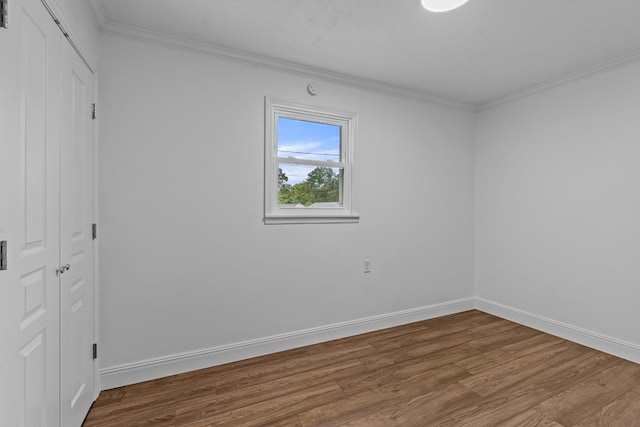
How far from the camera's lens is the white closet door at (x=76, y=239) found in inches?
62.8

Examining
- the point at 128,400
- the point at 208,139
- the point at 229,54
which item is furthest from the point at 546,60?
the point at 128,400

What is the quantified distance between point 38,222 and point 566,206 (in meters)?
4.06

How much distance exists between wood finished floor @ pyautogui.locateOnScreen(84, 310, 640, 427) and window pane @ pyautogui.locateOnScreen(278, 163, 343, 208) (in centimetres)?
136

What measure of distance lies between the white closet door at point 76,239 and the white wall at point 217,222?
0.25 meters

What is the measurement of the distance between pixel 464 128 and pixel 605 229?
5.89ft

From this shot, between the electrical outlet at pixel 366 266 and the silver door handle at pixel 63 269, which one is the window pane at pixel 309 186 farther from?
the silver door handle at pixel 63 269

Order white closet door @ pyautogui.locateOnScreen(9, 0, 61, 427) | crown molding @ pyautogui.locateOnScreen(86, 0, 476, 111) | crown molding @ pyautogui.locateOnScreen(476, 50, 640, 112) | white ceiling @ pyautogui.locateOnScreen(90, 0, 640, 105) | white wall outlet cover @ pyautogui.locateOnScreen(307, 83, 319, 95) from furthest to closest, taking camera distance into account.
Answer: white wall outlet cover @ pyautogui.locateOnScreen(307, 83, 319, 95) → crown molding @ pyautogui.locateOnScreen(476, 50, 640, 112) → crown molding @ pyautogui.locateOnScreen(86, 0, 476, 111) → white ceiling @ pyautogui.locateOnScreen(90, 0, 640, 105) → white closet door @ pyautogui.locateOnScreen(9, 0, 61, 427)

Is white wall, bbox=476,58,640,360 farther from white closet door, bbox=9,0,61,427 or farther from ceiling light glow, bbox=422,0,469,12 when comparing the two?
white closet door, bbox=9,0,61,427

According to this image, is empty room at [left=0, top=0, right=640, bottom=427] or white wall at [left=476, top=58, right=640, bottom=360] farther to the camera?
white wall at [left=476, top=58, right=640, bottom=360]

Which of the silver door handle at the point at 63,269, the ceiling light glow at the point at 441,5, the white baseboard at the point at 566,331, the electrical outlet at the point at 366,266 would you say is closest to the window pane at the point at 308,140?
the electrical outlet at the point at 366,266

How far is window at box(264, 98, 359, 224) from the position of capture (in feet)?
9.33

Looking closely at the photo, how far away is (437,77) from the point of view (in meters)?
3.19

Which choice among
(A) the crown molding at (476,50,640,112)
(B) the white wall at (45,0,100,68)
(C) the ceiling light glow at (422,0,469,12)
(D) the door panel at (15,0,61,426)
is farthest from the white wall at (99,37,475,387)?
(C) the ceiling light glow at (422,0,469,12)

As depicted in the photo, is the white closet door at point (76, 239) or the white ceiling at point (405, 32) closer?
the white closet door at point (76, 239)
